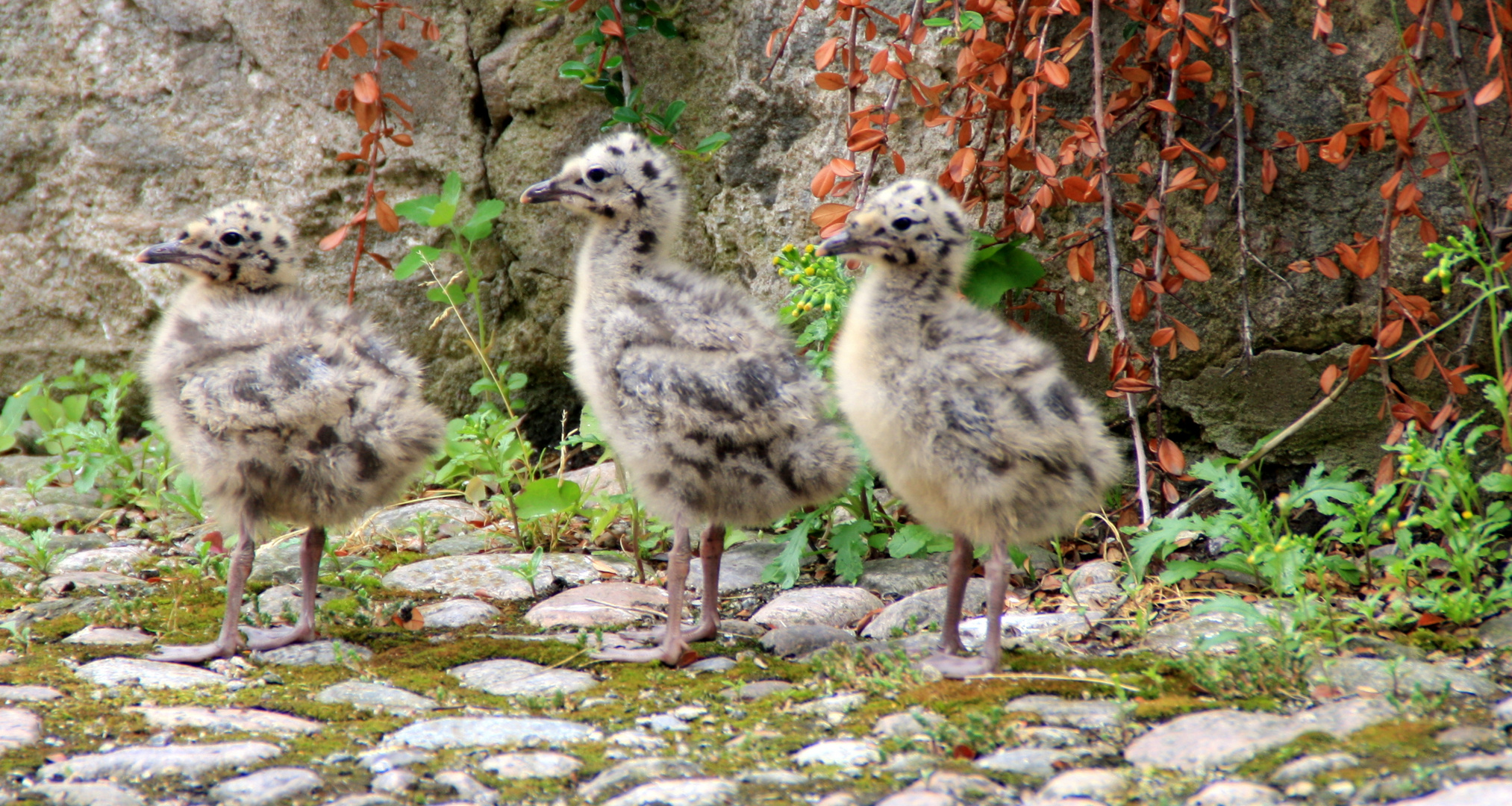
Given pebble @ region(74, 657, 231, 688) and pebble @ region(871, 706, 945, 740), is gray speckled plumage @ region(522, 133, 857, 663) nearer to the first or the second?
pebble @ region(871, 706, 945, 740)

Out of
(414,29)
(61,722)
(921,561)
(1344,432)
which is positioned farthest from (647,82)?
(61,722)

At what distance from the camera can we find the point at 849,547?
4.77m

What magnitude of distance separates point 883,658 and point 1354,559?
7.02 feet

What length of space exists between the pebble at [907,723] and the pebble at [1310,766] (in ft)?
2.51

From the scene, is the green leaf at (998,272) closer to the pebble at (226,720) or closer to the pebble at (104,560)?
the pebble at (226,720)

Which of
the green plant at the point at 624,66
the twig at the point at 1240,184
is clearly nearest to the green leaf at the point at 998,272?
the twig at the point at 1240,184

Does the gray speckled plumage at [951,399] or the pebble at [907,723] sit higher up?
the gray speckled plumage at [951,399]

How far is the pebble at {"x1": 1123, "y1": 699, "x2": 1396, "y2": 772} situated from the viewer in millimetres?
2670

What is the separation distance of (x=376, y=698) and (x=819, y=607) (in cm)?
167

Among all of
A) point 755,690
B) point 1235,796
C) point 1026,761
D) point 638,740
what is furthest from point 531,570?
point 1235,796

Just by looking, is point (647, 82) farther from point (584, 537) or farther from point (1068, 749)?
point (1068, 749)

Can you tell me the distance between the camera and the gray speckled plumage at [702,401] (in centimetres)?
375

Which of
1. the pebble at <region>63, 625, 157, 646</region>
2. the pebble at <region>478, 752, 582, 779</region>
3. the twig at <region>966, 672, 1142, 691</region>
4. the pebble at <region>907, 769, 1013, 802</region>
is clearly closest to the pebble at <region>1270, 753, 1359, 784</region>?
the pebble at <region>907, 769, 1013, 802</region>

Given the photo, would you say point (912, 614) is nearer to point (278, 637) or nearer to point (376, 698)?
point (376, 698)
